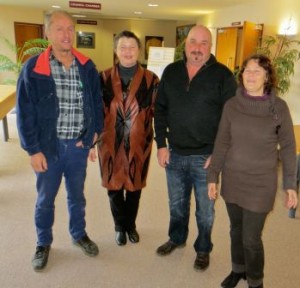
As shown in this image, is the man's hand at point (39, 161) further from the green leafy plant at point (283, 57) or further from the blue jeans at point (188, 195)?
the green leafy plant at point (283, 57)

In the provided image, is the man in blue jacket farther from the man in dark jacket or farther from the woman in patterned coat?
Answer: the man in dark jacket

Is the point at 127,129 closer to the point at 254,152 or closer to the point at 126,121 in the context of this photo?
the point at 126,121

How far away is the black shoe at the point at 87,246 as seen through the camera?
209 cm

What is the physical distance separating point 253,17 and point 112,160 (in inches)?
263

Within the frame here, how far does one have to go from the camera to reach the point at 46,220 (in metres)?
1.96

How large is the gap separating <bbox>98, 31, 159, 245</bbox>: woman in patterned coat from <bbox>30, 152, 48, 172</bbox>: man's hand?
38cm

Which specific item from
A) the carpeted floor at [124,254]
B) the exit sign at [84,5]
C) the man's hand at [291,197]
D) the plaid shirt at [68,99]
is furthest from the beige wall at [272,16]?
the plaid shirt at [68,99]

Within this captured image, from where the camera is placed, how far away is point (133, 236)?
2268mm

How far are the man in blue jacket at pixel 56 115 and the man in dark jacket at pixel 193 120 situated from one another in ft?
1.34

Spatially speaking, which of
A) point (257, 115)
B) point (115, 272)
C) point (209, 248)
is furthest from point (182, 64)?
point (115, 272)

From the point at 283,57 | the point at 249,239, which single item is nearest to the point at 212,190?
the point at 249,239

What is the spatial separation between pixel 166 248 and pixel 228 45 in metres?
6.46

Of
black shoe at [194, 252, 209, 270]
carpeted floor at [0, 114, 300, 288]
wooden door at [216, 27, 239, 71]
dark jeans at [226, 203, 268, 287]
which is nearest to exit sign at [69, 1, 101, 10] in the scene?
wooden door at [216, 27, 239, 71]

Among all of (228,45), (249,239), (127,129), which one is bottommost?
(249,239)
